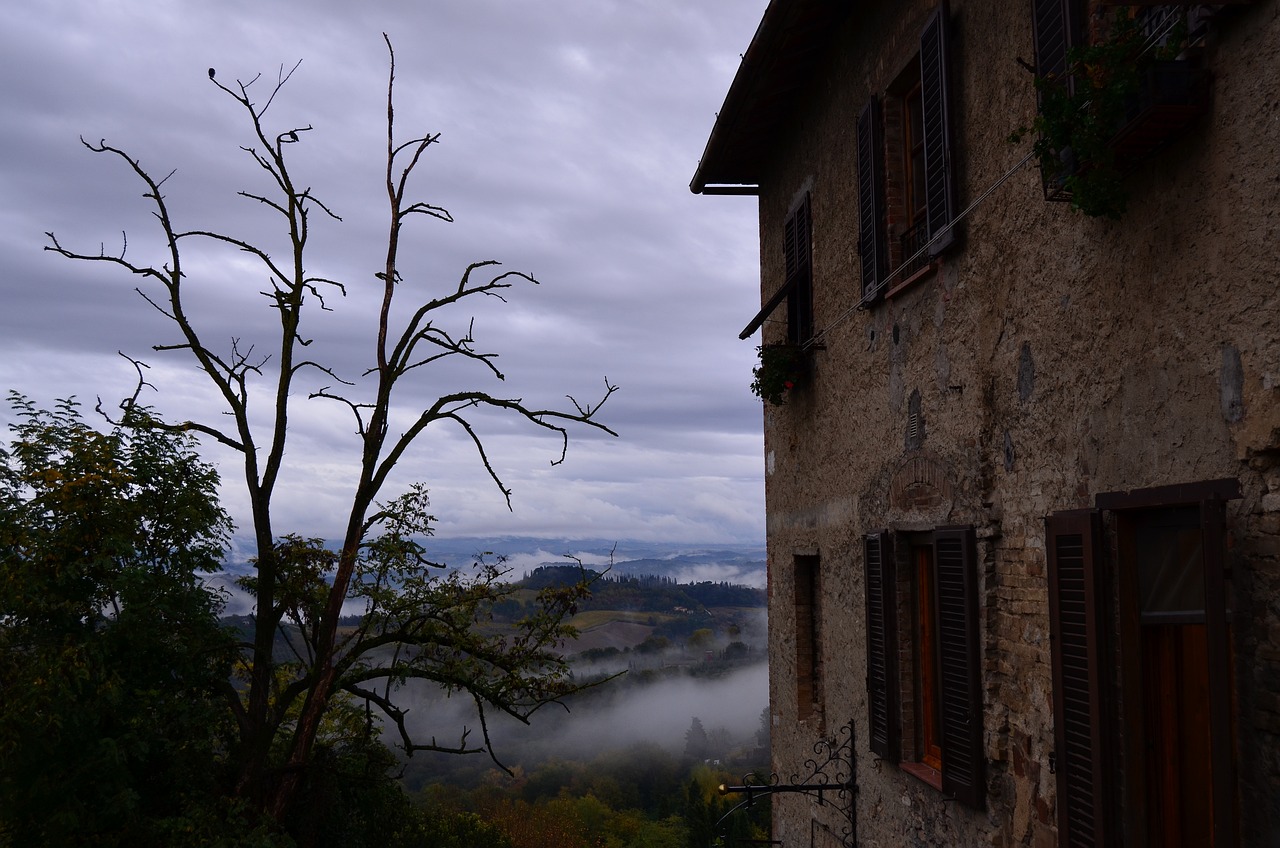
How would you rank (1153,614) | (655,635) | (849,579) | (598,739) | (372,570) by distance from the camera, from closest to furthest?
(1153,614), (849,579), (372,570), (598,739), (655,635)

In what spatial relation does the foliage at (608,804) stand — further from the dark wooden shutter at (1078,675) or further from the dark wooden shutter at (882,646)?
the dark wooden shutter at (1078,675)

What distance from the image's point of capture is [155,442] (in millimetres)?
8141

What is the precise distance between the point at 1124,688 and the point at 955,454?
185cm

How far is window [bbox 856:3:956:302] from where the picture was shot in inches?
229

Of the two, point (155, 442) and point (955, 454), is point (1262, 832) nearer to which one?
point (955, 454)

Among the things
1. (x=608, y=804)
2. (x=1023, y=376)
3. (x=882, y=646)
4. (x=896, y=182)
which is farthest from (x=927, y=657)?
(x=608, y=804)

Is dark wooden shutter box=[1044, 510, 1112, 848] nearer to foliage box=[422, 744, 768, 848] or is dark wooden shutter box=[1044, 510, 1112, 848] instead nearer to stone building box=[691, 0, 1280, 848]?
stone building box=[691, 0, 1280, 848]

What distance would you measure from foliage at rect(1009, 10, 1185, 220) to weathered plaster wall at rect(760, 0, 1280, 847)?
0.15 m

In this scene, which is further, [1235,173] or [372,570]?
[372,570]

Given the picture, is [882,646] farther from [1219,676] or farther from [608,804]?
[608,804]

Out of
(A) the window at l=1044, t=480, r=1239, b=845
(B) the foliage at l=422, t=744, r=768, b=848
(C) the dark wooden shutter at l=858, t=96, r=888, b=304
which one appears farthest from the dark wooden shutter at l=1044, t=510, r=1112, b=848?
(B) the foliage at l=422, t=744, r=768, b=848

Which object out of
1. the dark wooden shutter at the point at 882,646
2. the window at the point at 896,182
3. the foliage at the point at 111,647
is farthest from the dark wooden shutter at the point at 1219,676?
the foliage at the point at 111,647

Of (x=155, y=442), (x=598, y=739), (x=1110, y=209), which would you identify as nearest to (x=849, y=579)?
(x=1110, y=209)

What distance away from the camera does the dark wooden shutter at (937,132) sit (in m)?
5.38
